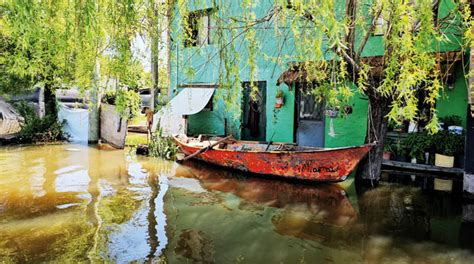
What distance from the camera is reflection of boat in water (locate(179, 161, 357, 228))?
24.2ft

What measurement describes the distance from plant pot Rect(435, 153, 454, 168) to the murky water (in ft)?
2.47

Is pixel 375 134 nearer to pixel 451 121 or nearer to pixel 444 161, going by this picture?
pixel 444 161

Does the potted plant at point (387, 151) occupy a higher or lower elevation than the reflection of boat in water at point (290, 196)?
higher

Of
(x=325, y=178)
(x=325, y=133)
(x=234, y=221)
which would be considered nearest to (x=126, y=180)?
(x=234, y=221)

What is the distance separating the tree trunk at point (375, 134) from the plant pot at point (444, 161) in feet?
4.51

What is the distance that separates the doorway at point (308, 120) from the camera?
12164 mm

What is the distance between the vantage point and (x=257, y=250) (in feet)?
18.8

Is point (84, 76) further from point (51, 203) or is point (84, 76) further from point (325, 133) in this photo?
point (325, 133)

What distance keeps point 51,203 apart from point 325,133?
759 centimetres

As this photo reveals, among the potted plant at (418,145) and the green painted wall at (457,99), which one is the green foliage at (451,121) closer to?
the green painted wall at (457,99)

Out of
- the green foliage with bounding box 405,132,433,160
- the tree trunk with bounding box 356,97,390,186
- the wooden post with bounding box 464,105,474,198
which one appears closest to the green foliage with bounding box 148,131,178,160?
the tree trunk with bounding box 356,97,390,186

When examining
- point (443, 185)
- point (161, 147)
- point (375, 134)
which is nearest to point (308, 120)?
point (375, 134)

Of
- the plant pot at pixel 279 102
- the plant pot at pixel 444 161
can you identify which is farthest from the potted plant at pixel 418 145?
the plant pot at pixel 279 102

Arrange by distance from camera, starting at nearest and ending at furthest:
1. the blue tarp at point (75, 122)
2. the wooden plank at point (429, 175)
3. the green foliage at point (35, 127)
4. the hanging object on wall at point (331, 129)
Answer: the wooden plank at point (429, 175)
the hanging object on wall at point (331, 129)
the green foliage at point (35, 127)
the blue tarp at point (75, 122)
